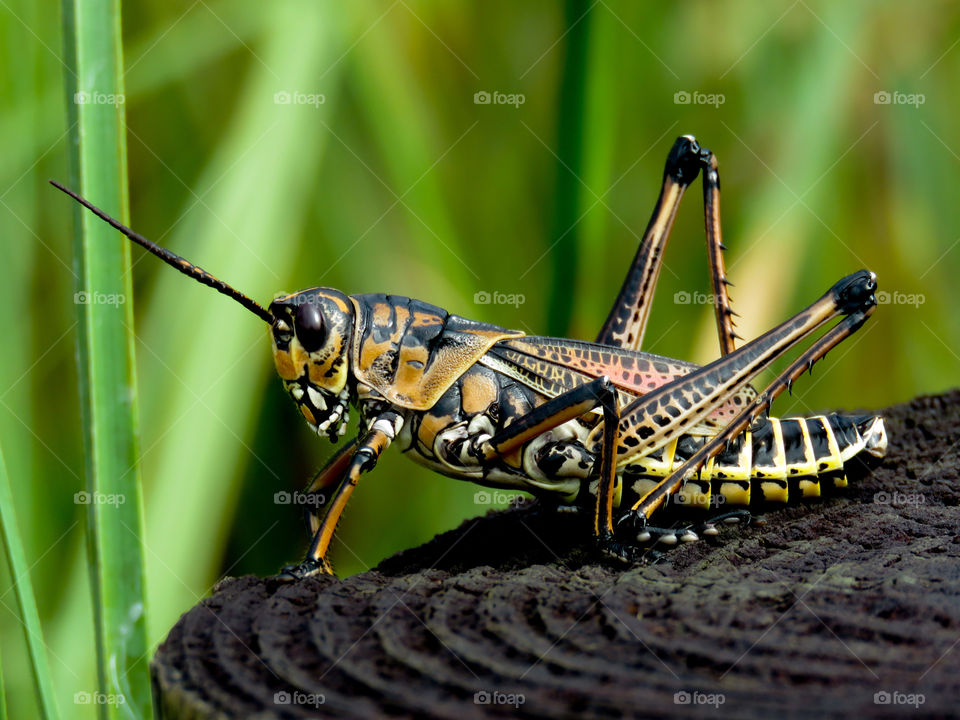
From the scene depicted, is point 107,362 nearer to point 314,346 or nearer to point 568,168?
point 314,346

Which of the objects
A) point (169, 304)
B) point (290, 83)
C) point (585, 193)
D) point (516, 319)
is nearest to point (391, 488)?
point (516, 319)

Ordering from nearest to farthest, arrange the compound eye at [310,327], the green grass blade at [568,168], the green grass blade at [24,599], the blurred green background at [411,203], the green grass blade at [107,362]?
the green grass blade at [24,599], the green grass blade at [107,362], the compound eye at [310,327], the blurred green background at [411,203], the green grass blade at [568,168]

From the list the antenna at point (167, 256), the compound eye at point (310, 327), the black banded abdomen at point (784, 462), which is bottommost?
the black banded abdomen at point (784, 462)

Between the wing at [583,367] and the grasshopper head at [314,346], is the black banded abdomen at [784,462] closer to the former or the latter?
the wing at [583,367]

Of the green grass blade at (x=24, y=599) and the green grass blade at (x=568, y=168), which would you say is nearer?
the green grass blade at (x=24, y=599)

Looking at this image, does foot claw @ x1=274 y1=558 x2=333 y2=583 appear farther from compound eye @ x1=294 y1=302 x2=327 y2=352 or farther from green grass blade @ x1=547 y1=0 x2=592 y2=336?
green grass blade @ x1=547 y1=0 x2=592 y2=336

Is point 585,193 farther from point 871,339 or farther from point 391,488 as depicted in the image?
point 871,339

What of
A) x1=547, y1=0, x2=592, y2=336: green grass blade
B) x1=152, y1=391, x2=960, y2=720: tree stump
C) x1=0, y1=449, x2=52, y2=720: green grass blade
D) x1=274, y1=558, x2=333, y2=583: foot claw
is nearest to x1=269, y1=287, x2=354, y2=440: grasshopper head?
x1=274, y1=558, x2=333, y2=583: foot claw

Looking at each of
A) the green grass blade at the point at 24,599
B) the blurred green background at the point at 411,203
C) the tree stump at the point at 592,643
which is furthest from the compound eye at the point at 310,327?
the tree stump at the point at 592,643
